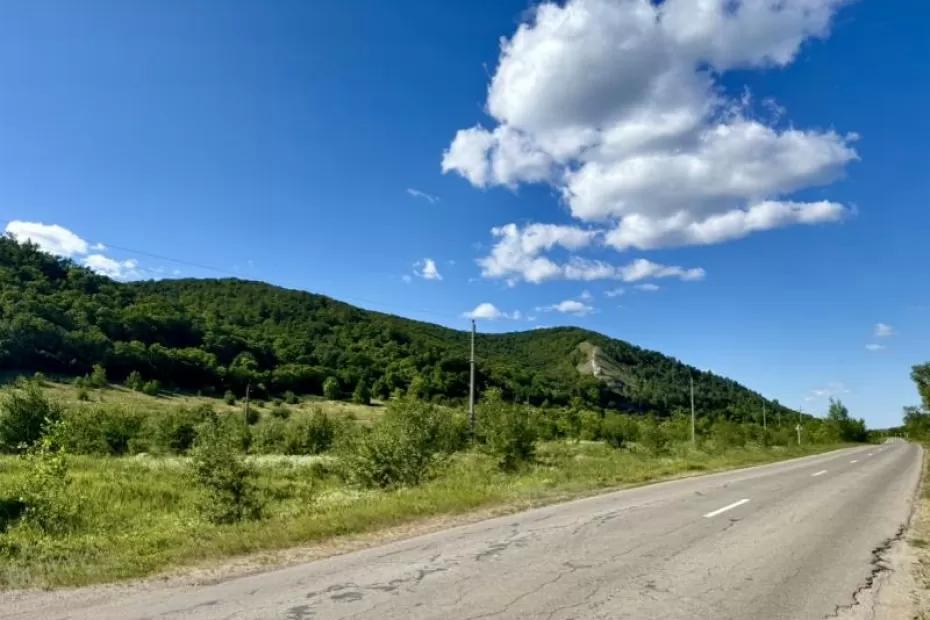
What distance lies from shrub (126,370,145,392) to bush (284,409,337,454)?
204 feet

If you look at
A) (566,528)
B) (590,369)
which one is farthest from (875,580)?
(590,369)

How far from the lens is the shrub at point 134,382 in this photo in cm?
10131

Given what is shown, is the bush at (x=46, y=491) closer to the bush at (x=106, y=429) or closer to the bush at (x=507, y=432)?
the bush at (x=507, y=432)

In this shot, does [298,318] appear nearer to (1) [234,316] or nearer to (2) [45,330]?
(1) [234,316]

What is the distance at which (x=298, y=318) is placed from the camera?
461ft

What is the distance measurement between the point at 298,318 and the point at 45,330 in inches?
2118

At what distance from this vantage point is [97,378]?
94.1 m

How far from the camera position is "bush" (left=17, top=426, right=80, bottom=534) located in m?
10.9

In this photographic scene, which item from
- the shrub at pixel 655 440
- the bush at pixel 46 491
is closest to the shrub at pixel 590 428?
the shrub at pixel 655 440

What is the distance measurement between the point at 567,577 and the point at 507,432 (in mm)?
20388

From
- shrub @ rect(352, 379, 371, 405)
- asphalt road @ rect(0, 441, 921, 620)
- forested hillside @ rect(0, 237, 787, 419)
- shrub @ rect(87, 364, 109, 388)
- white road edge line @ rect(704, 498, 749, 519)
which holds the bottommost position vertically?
white road edge line @ rect(704, 498, 749, 519)

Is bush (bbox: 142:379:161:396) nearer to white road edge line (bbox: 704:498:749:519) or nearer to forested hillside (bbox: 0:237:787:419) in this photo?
forested hillside (bbox: 0:237:787:419)

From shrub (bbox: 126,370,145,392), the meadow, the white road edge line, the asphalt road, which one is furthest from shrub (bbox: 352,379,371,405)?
the asphalt road

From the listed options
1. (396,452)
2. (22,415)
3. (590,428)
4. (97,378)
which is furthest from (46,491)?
(97,378)
